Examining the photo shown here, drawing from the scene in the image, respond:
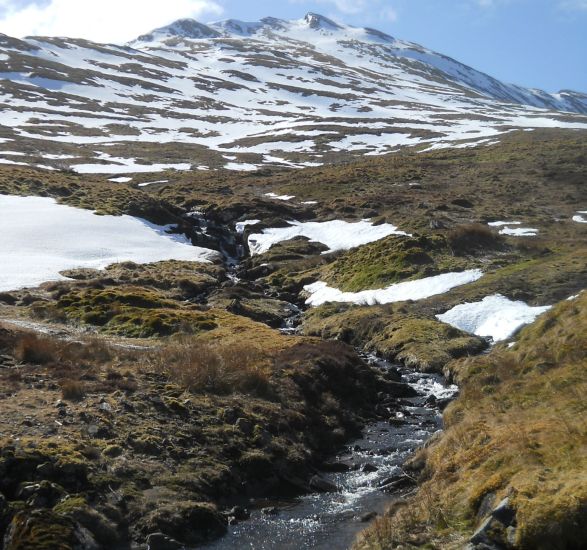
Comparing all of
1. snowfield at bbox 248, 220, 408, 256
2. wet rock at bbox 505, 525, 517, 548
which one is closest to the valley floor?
wet rock at bbox 505, 525, 517, 548

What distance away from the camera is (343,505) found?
1616cm

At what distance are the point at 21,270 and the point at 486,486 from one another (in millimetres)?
41558

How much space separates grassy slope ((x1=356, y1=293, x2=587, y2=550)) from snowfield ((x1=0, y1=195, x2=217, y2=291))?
33215 millimetres

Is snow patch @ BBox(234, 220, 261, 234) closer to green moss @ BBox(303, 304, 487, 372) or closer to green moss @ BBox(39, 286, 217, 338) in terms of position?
green moss @ BBox(39, 286, 217, 338)

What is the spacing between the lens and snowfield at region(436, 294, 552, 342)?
31.5 metres

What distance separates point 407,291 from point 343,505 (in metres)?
26.6

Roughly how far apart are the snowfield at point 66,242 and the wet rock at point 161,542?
31.3 metres

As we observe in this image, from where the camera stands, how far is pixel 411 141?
462ft

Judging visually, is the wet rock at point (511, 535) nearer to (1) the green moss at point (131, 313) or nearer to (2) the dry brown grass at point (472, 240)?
(1) the green moss at point (131, 313)

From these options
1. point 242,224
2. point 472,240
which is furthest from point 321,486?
point 242,224

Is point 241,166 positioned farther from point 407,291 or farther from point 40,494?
point 40,494

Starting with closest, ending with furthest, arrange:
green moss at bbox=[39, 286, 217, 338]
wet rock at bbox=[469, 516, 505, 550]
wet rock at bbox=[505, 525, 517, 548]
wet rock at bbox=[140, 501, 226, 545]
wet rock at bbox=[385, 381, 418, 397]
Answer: wet rock at bbox=[505, 525, 517, 548] → wet rock at bbox=[469, 516, 505, 550] → wet rock at bbox=[140, 501, 226, 545] → wet rock at bbox=[385, 381, 418, 397] → green moss at bbox=[39, 286, 217, 338]

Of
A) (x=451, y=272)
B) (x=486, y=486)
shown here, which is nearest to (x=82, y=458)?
(x=486, y=486)

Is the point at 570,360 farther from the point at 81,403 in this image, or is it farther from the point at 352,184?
the point at 352,184
